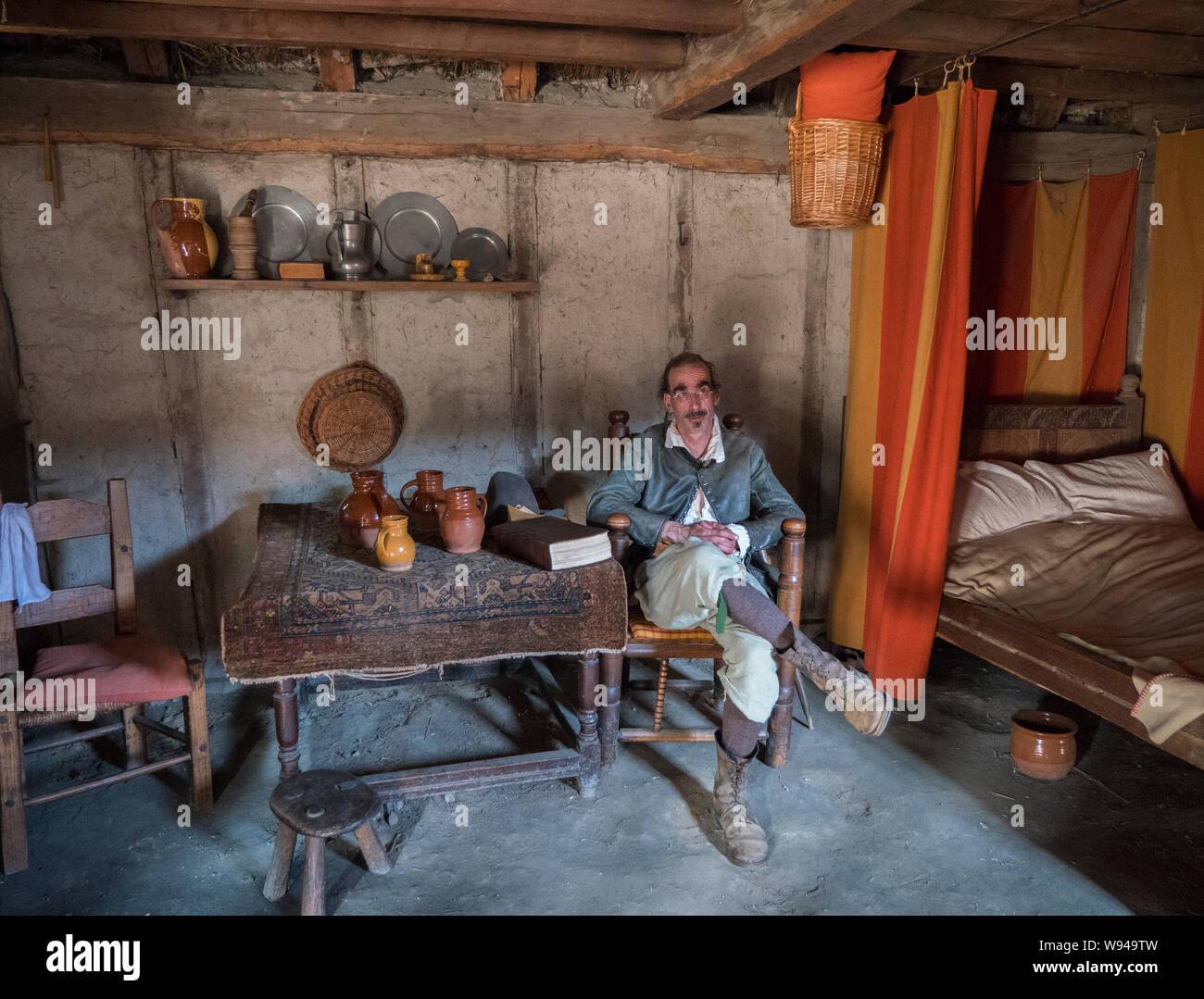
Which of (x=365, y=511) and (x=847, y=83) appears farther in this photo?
(x=847, y=83)

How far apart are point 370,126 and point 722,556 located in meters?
2.42

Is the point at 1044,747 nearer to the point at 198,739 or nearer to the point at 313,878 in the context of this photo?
the point at 313,878

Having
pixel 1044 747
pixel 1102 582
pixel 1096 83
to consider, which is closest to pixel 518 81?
pixel 1096 83

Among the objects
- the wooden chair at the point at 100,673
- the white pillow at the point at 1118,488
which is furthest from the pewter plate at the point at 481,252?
the white pillow at the point at 1118,488

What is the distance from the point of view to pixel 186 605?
376 cm

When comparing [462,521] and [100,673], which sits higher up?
[462,521]

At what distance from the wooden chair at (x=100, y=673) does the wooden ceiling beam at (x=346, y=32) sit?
1.65 metres

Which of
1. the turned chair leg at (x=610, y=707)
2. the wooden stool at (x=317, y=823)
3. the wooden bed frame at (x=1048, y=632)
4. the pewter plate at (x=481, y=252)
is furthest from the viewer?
the pewter plate at (x=481, y=252)

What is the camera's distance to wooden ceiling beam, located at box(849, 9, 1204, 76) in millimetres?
2975

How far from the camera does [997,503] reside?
3619 millimetres

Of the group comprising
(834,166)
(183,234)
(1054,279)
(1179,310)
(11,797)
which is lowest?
(11,797)

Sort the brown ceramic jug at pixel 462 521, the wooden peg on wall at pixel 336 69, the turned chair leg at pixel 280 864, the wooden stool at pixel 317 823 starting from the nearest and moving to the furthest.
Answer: the wooden stool at pixel 317 823 → the turned chair leg at pixel 280 864 → the brown ceramic jug at pixel 462 521 → the wooden peg on wall at pixel 336 69

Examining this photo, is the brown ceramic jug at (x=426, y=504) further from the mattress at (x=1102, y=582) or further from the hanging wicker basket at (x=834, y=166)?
the mattress at (x=1102, y=582)

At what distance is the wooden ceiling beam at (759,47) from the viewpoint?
2.42m
